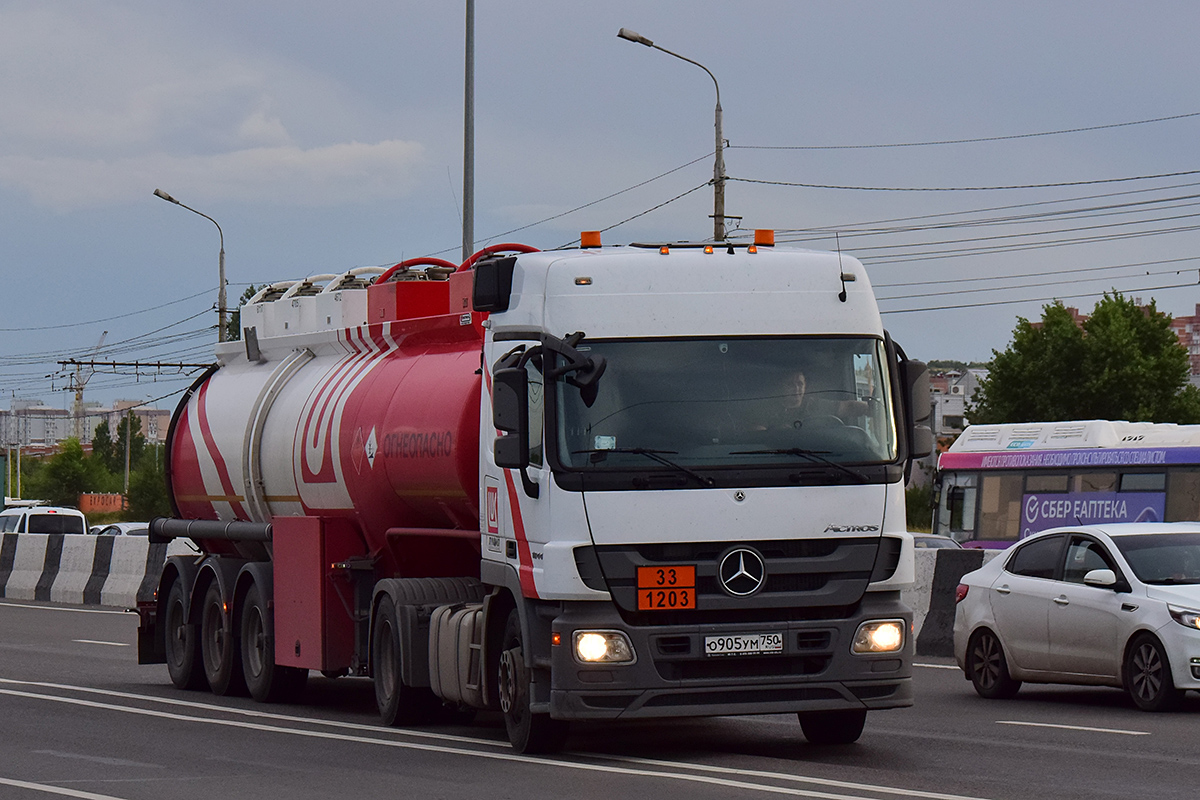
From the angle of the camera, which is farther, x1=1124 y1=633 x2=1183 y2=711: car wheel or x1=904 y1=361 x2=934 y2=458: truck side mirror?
x1=1124 y1=633 x2=1183 y2=711: car wheel

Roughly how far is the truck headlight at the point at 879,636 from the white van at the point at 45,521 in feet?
108

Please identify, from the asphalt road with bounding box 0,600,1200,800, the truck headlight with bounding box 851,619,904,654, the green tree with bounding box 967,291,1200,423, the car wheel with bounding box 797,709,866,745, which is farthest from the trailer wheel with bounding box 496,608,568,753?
the green tree with bounding box 967,291,1200,423

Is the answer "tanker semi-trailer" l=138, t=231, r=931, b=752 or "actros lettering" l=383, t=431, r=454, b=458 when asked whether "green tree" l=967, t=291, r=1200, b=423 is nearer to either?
"actros lettering" l=383, t=431, r=454, b=458

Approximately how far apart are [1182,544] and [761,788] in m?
6.74

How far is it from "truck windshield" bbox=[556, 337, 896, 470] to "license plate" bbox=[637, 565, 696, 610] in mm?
568

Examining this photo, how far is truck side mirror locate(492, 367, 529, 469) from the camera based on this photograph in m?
10.9

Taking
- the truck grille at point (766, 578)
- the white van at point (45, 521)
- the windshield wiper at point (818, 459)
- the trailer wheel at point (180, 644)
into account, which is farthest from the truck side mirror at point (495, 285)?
the white van at point (45, 521)

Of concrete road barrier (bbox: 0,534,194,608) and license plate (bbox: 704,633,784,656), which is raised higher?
license plate (bbox: 704,633,784,656)

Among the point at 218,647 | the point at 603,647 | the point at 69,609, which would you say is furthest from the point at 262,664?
the point at 69,609

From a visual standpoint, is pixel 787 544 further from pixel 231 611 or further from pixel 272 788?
pixel 231 611

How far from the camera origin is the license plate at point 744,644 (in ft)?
35.0

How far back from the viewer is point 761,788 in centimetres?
976

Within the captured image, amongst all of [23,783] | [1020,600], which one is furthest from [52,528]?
[23,783]

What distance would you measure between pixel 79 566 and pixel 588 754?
80.6ft
